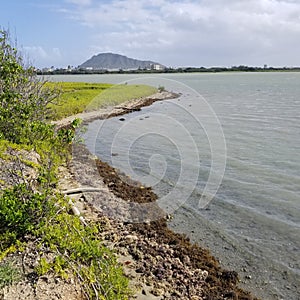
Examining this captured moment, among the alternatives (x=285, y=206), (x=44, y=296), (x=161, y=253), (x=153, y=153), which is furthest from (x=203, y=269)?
(x=153, y=153)

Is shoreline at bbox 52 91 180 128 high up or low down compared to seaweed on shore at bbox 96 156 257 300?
up

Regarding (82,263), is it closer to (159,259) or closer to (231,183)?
(159,259)

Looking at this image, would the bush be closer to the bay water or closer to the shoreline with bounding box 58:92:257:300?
the shoreline with bounding box 58:92:257:300

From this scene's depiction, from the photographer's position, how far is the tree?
440 inches

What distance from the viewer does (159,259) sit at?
23.0ft

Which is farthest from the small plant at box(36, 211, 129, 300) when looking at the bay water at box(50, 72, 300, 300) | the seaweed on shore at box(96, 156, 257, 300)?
the bay water at box(50, 72, 300, 300)

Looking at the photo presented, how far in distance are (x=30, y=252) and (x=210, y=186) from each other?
306 inches

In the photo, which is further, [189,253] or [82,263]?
[189,253]

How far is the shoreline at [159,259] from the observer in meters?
6.18

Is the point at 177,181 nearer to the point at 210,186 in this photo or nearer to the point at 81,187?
the point at 210,186

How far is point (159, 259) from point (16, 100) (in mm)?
7673

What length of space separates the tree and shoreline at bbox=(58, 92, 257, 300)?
3276mm

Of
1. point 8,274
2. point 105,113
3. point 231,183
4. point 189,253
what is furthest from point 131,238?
point 105,113

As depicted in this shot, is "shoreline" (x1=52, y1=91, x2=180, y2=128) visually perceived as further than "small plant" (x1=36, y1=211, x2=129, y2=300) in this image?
Yes
